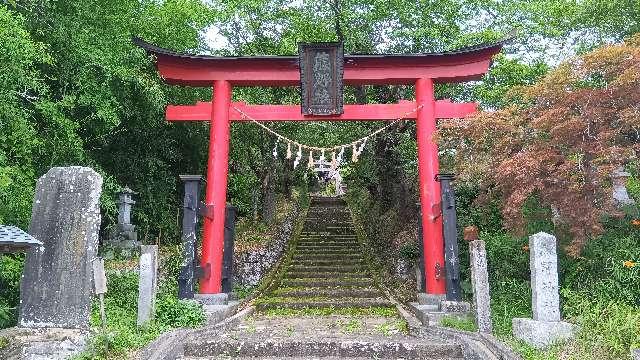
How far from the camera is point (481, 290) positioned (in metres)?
6.65

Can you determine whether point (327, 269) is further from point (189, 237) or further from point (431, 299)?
point (189, 237)

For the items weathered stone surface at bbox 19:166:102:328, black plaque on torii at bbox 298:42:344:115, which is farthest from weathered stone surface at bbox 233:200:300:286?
weathered stone surface at bbox 19:166:102:328

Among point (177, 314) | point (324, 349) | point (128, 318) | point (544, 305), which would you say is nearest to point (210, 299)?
point (177, 314)

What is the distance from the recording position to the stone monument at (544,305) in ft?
18.6

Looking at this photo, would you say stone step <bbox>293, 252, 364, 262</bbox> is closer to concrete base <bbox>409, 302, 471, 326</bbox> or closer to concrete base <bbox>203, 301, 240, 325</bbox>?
concrete base <bbox>203, 301, 240, 325</bbox>

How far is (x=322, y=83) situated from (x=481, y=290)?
482 centimetres

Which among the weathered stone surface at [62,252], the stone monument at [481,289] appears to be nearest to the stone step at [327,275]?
the stone monument at [481,289]

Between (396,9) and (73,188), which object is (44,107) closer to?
(73,188)

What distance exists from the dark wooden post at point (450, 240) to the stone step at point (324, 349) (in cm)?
179

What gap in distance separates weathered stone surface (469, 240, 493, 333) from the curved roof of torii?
4.22m

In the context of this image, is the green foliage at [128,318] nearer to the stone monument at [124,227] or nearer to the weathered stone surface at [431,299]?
the stone monument at [124,227]

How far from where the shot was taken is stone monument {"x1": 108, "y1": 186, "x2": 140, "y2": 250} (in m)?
11.6

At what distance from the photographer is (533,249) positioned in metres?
6.07

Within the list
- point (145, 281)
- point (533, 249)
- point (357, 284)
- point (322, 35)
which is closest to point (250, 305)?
point (357, 284)
